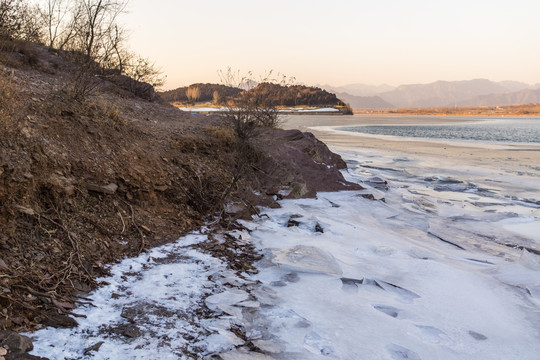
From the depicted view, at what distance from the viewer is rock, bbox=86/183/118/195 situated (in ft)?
13.9

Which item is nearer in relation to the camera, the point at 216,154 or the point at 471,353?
the point at 471,353

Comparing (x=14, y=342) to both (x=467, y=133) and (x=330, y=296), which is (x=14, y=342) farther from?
(x=467, y=133)

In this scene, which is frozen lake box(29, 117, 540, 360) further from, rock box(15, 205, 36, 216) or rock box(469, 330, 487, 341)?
rock box(15, 205, 36, 216)

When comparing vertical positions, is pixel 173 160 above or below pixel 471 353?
above

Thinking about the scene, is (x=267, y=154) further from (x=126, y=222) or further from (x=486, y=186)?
(x=486, y=186)

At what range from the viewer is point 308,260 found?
4320 millimetres

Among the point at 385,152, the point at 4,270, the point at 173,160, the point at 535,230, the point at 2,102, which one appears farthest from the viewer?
the point at 385,152

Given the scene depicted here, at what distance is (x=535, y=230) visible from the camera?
255 inches

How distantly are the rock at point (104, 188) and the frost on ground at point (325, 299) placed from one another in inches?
37.0

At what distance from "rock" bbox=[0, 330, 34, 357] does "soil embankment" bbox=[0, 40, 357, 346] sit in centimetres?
16

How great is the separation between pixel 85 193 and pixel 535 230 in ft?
22.6

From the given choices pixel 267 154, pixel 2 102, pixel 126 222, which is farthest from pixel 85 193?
pixel 267 154

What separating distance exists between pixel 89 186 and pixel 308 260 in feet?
8.39

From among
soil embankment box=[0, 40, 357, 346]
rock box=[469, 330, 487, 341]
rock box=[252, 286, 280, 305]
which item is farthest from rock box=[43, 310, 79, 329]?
rock box=[469, 330, 487, 341]
